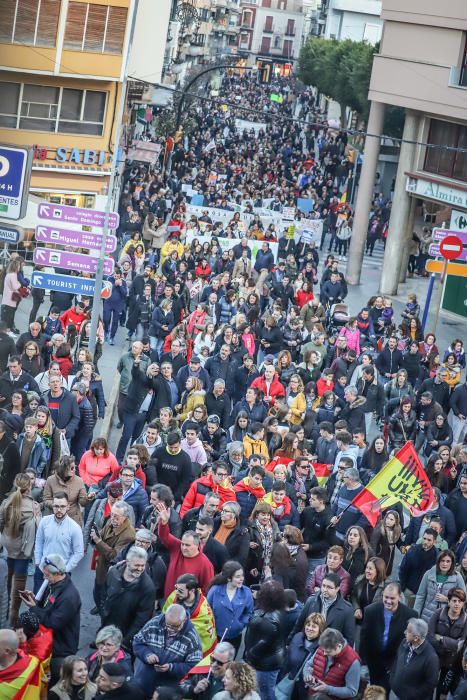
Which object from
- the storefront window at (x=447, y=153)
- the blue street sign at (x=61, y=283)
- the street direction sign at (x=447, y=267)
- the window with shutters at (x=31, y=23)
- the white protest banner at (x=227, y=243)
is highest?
the window with shutters at (x=31, y=23)

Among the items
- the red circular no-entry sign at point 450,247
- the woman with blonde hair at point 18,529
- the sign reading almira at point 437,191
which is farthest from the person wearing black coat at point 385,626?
the sign reading almira at point 437,191

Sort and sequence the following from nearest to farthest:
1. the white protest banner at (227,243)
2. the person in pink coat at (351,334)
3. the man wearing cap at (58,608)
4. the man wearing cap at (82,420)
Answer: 1. the man wearing cap at (58,608)
2. the man wearing cap at (82,420)
3. the person in pink coat at (351,334)
4. the white protest banner at (227,243)

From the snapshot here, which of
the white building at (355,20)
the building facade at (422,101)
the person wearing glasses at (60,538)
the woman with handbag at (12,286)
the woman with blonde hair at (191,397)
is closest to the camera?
the person wearing glasses at (60,538)

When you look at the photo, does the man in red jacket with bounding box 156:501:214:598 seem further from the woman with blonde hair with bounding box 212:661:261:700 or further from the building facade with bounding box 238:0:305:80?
the building facade with bounding box 238:0:305:80

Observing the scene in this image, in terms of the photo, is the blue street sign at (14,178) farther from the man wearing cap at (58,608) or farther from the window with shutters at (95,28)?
the window with shutters at (95,28)

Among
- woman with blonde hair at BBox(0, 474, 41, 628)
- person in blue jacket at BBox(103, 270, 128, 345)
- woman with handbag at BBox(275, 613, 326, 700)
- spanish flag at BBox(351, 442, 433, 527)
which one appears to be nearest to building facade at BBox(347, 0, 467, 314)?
person in blue jacket at BBox(103, 270, 128, 345)

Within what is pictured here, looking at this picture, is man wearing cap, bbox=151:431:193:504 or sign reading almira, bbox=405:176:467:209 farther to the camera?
sign reading almira, bbox=405:176:467:209

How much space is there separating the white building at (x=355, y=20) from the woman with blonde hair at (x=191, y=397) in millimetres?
96467

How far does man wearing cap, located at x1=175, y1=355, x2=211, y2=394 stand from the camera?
18.1m

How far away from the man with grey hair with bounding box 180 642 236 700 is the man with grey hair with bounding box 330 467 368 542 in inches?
145

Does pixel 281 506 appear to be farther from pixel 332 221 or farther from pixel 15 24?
pixel 332 221

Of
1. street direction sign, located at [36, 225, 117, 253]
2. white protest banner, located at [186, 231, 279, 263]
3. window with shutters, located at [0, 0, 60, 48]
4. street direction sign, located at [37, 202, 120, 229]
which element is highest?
window with shutters, located at [0, 0, 60, 48]

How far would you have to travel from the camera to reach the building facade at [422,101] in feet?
111

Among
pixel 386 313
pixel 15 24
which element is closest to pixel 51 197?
pixel 15 24
